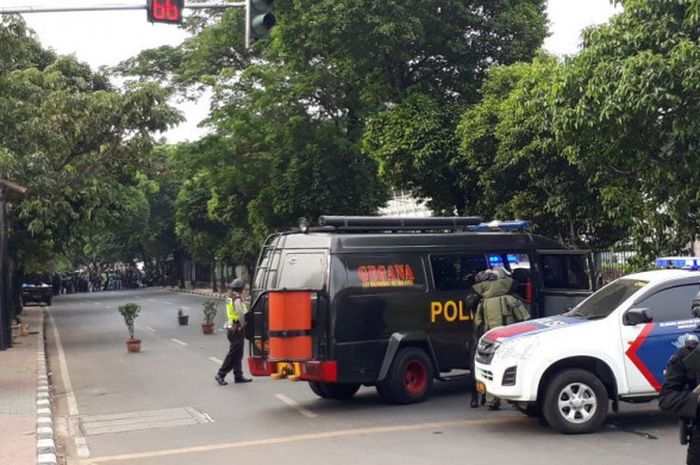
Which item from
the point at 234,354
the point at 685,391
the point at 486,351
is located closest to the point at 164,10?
the point at 486,351

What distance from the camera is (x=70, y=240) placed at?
27406mm

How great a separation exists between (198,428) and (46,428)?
72.0 inches

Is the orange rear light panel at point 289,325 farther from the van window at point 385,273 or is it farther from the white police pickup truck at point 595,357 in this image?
the white police pickup truck at point 595,357

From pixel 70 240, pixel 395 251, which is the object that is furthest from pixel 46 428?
pixel 70 240

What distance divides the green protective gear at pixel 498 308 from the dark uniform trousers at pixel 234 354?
443 cm

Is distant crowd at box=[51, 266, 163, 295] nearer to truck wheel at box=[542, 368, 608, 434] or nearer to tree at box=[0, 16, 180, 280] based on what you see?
tree at box=[0, 16, 180, 280]

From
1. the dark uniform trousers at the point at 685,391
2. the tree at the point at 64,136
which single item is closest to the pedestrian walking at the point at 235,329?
the tree at the point at 64,136

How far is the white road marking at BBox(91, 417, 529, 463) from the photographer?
884cm

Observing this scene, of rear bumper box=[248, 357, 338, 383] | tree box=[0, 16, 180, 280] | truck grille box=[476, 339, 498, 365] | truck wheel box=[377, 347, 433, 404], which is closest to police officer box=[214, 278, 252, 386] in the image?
rear bumper box=[248, 357, 338, 383]

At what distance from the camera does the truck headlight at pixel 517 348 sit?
29.2ft

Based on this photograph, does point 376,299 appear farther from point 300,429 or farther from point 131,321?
point 131,321

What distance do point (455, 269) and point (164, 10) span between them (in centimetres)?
545

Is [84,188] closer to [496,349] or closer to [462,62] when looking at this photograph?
[462,62]

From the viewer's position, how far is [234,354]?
13.9 metres
